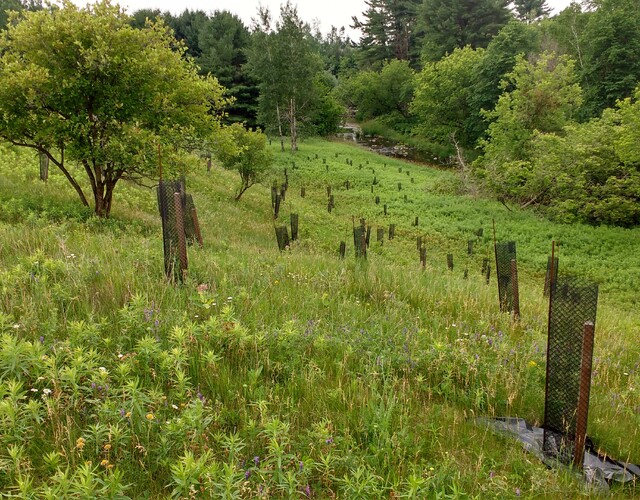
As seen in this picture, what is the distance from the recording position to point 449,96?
4656 cm

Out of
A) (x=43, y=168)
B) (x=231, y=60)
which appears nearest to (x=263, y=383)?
(x=43, y=168)

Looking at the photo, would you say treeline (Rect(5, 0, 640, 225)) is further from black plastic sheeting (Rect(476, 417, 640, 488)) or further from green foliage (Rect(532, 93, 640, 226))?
black plastic sheeting (Rect(476, 417, 640, 488))

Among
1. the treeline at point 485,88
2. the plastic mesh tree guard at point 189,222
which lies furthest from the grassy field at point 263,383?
the treeline at point 485,88

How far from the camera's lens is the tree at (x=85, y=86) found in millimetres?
9719

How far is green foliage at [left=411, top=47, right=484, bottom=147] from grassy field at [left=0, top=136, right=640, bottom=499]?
1704 inches

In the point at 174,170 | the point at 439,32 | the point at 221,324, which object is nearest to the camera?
the point at 221,324

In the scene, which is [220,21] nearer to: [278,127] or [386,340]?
[278,127]

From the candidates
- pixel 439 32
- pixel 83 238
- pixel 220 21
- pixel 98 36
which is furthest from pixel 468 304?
pixel 439 32

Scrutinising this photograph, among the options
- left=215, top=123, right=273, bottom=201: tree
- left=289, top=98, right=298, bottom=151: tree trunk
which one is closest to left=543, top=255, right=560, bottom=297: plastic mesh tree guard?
left=215, top=123, right=273, bottom=201: tree

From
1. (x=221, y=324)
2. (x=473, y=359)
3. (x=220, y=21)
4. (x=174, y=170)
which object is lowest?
(x=473, y=359)

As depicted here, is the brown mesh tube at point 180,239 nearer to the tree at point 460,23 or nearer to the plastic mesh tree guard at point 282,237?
the plastic mesh tree guard at point 282,237

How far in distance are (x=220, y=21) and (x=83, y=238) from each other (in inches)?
2094

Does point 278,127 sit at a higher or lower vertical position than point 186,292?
higher

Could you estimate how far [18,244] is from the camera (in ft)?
18.3
